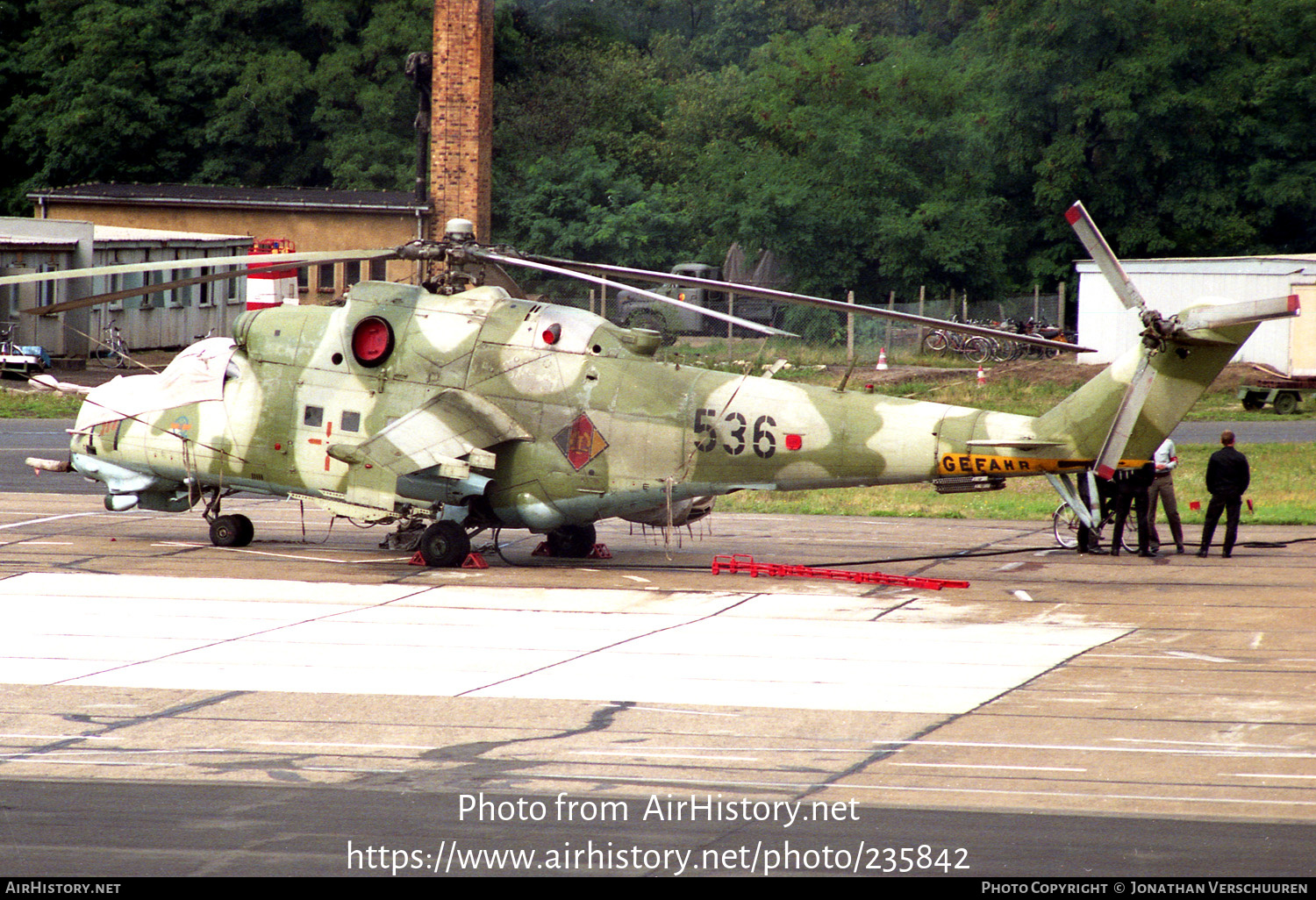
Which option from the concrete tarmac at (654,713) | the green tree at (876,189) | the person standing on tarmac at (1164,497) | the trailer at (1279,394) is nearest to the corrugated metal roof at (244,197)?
the green tree at (876,189)

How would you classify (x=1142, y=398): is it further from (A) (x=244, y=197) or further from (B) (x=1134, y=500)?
(A) (x=244, y=197)

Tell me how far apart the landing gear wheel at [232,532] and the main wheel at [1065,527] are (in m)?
11.7

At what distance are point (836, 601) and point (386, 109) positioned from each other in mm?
50340

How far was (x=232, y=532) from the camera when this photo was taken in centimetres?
2080

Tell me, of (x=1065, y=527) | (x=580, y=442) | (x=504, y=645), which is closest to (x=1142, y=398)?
(x=1065, y=527)

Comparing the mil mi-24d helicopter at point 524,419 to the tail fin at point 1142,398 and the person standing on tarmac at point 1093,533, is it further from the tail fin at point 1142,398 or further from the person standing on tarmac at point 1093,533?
the person standing on tarmac at point 1093,533

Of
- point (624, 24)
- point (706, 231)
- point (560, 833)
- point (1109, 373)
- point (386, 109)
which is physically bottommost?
point (560, 833)

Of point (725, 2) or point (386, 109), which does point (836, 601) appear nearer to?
point (386, 109)

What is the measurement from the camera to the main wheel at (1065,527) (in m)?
21.2

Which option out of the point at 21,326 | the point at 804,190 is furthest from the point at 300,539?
the point at 804,190

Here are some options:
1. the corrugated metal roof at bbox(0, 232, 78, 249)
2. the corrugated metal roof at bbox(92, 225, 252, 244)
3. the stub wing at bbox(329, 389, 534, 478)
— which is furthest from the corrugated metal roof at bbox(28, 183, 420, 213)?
the stub wing at bbox(329, 389, 534, 478)

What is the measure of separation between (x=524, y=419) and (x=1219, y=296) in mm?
30372

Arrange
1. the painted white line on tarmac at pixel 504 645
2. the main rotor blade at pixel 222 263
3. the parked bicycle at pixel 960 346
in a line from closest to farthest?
the painted white line on tarmac at pixel 504 645, the main rotor blade at pixel 222 263, the parked bicycle at pixel 960 346

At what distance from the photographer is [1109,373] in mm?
17422
